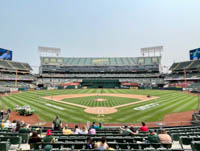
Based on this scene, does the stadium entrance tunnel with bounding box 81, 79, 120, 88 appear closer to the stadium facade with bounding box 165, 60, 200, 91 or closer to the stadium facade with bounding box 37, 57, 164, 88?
the stadium facade with bounding box 37, 57, 164, 88

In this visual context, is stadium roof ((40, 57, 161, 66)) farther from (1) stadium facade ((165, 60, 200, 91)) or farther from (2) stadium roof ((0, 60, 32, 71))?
(1) stadium facade ((165, 60, 200, 91))

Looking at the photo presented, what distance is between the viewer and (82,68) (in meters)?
93.3

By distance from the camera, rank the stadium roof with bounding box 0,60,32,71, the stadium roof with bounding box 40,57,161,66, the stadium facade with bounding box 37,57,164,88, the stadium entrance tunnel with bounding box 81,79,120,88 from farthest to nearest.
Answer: the stadium roof with bounding box 40,57,161,66 → the stadium entrance tunnel with bounding box 81,79,120,88 → the stadium facade with bounding box 37,57,164,88 → the stadium roof with bounding box 0,60,32,71

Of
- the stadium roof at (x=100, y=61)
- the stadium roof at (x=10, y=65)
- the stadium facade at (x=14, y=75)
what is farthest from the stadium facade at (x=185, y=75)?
the stadium roof at (x=10, y=65)

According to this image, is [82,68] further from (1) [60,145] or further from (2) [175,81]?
(1) [60,145]

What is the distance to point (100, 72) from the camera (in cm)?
9125

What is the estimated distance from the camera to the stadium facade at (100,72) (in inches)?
3164

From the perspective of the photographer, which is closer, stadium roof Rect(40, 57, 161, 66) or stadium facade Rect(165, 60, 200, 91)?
stadium facade Rect(165, 60, 200, 91)

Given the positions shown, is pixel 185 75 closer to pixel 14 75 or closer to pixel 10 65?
pixel 14 75

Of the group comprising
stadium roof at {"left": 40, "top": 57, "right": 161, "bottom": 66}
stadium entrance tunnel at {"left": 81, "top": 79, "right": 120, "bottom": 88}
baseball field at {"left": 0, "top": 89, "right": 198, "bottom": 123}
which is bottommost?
baseball field at {"left": 0, "top": 89, "right": 198, "bottom": 123}

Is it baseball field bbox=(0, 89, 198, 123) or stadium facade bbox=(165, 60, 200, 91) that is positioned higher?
stadium facade bbox=(165, 60, 200, 91)

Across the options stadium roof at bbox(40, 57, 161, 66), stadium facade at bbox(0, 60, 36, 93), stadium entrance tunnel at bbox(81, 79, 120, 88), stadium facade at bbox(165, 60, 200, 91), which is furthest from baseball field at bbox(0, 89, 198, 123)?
stadium roof at bbox(40, 57, 161, 66)

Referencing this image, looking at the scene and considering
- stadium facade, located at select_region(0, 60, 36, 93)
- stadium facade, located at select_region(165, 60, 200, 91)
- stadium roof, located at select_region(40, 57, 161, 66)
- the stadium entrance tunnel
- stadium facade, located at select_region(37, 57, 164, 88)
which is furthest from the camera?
stadium roof, located at select_region(40, 57, 161, 66)

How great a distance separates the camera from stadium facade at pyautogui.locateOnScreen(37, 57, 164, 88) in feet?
264
